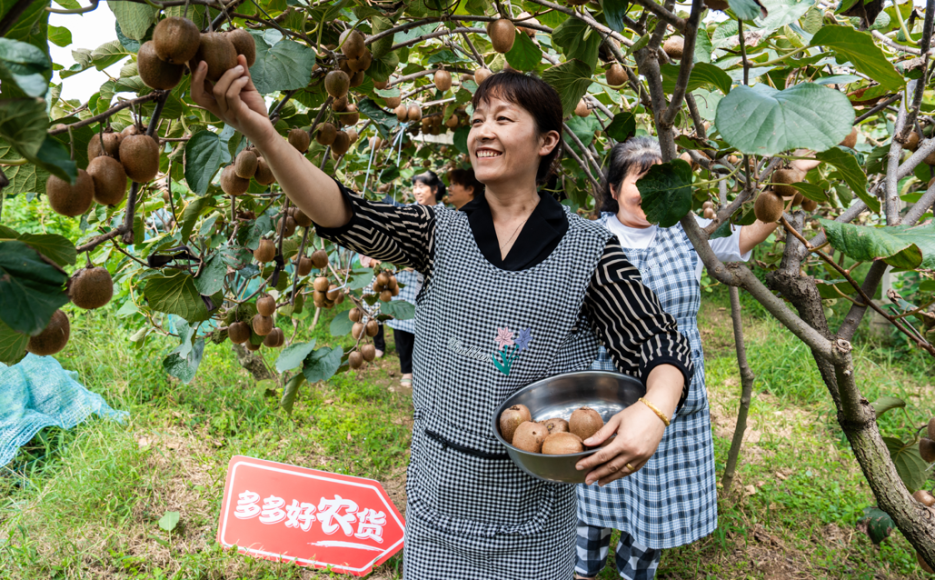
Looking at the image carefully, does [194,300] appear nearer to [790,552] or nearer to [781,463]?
[790,552]

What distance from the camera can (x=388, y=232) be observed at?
1.20m

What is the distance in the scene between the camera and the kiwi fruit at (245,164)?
0.97 meters

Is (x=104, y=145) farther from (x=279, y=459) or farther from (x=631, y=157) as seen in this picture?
(x=279, y=459)

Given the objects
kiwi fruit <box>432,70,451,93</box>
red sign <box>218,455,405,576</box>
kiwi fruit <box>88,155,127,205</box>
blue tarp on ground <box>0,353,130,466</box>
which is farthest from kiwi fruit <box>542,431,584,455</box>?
blue tarp on ground <box>0,353,130,466</box>

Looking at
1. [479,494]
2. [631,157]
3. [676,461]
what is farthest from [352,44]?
[676,461]

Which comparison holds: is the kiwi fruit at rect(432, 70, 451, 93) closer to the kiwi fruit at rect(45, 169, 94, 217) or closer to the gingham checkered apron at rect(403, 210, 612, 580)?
the gingham checkered apron at rect(403, 210, 612, 580)

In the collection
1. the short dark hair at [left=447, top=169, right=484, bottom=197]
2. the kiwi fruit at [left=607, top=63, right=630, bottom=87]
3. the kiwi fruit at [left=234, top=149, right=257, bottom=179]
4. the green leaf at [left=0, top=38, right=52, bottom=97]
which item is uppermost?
the green leaf at [left=0, top=38, right=52, bottom=97]

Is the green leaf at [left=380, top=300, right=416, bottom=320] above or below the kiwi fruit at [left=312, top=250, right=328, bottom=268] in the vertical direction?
below

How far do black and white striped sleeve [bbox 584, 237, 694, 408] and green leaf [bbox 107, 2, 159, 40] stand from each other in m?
0.91

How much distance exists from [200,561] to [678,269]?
83.6 inches

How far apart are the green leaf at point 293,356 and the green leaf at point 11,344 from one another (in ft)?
3.37

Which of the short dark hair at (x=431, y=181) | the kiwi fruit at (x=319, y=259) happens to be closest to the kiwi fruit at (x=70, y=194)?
the kiwi fruit at (x=319, y=259)

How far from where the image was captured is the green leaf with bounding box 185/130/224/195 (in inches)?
36.2

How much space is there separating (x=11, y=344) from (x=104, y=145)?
0.86ft
